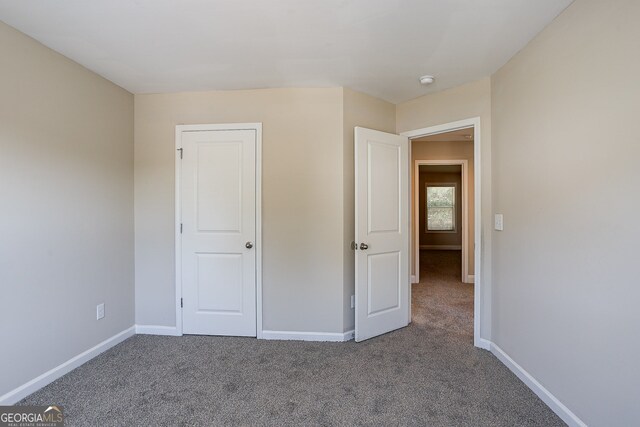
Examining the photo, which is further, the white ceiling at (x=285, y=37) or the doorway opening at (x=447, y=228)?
the doorway opening at (x=447, y=228)

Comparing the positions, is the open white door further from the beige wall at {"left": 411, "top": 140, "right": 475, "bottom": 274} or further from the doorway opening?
the beige wall at {"left": 411, "top": 140, "right": 475, "bottom": 274}

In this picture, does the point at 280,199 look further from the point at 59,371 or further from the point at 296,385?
the point at 59,371

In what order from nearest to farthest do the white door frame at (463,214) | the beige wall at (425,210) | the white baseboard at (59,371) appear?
the white baseboard at (59,371), the white door frame at (463,214), the beige wall at (425,210)

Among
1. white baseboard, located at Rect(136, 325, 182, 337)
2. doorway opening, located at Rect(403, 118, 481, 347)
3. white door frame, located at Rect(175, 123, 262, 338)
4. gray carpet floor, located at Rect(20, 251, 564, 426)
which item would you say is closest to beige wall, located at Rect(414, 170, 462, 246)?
doorway opening, located at Rect(403, 118, 481, 347)

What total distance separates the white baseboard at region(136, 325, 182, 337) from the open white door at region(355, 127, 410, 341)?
1.83 m

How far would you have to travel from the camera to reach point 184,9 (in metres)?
1.74

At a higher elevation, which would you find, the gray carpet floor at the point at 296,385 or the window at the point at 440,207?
the window at the point at 440,207

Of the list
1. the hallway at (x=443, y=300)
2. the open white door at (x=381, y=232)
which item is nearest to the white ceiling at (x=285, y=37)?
the open white door at (x=381, y=232)

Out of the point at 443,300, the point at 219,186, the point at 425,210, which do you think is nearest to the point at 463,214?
the point at 443,300

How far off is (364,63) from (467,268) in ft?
13.6

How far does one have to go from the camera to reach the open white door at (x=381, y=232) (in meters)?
2.79

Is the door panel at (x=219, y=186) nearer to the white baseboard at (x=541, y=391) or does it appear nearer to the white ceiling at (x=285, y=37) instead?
the white ceiling at (x=285, y=37)

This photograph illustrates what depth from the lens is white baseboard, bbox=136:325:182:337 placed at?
2957 millimetres

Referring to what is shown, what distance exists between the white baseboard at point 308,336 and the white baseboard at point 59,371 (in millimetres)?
1366
